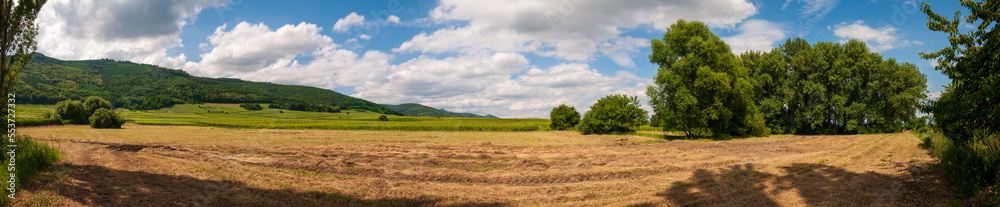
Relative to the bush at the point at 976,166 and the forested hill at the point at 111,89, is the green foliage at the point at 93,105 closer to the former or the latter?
the forested hill at the point at 111,89

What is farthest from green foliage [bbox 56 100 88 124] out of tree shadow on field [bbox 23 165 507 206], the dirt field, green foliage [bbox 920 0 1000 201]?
green foliage [bbox 920 0 1000 201]

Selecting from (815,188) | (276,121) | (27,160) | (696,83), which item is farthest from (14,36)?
(276,121)

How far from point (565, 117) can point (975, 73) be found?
1688 inches

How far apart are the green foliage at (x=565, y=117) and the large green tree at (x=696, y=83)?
66.4ft

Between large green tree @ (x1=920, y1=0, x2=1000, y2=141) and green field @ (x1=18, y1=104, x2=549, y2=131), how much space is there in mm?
43670

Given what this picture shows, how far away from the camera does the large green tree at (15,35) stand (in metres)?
9.92

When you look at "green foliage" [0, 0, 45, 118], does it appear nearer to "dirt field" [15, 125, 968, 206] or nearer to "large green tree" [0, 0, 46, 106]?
"large green tree" [0, 0, 46, 106]

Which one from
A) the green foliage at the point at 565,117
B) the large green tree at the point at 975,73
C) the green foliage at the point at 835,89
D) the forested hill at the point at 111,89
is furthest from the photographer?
the forested hill at the point at 111,89

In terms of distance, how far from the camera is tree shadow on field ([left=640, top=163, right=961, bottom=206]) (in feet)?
26.2

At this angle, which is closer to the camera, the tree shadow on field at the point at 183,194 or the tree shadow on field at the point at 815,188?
the tree shadow on field at the point at 815,188

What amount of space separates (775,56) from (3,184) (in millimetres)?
49048

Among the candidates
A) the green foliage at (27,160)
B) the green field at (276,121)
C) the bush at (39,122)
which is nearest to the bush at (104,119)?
the bush at (39,122)

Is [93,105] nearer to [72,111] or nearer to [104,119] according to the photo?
[72,111]

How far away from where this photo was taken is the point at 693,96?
94.6 feet
